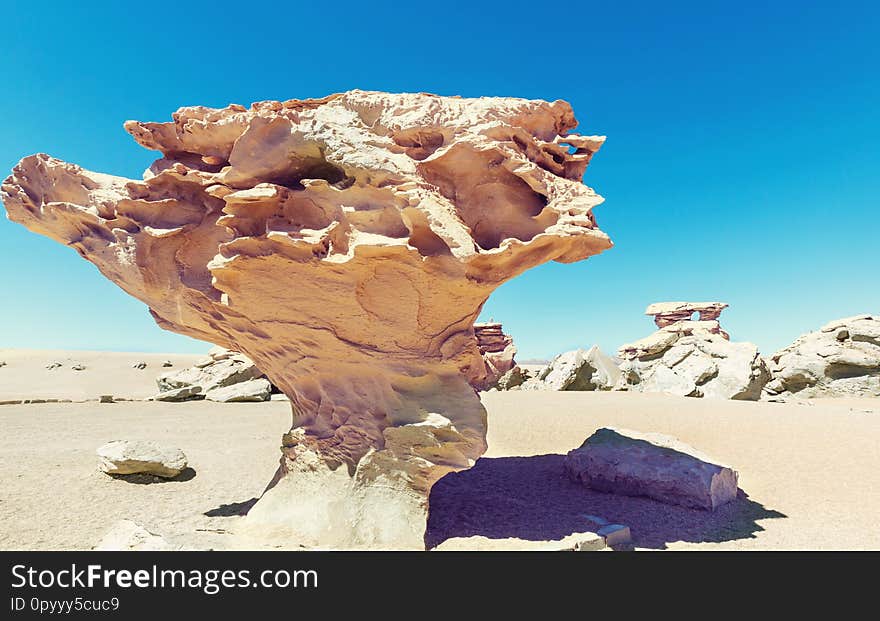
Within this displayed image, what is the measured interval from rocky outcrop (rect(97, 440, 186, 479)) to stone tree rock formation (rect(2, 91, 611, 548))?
9.86ft

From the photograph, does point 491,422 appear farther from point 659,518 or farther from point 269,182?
point 269,182

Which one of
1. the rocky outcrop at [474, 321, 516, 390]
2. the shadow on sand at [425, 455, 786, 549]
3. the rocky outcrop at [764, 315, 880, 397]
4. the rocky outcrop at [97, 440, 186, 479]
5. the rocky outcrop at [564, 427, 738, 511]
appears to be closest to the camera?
the shadow on sand at [425, 455, 786, 549]

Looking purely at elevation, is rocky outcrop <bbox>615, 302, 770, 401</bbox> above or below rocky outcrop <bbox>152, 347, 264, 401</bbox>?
below

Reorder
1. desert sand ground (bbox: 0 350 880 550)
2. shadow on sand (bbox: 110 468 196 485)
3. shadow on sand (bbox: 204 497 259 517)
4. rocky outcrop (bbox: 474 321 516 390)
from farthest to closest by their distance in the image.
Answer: rocky outcrop (bbox: 474 321 516 390), shadow on sand (bbox: 110 468 196 485), shadow on sand (bbox: 204 497 259 517), desert sand ground (bbox: 0 350 880 550)

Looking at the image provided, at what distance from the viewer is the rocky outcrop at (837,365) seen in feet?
64.7

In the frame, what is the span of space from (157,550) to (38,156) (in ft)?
18.0

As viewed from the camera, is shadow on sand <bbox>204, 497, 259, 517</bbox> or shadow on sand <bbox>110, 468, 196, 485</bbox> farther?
shadow on sand <bbox>110, 468, 196, 485</bbox>

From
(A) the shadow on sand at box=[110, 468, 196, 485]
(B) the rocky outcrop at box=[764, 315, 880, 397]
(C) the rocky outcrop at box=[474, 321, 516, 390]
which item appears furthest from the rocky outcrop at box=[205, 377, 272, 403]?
(B) the rocky outcrop at box=[764, 315, 880, 397]

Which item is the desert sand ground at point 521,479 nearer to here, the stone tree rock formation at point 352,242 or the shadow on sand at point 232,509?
the shadow on sand at point 232,509

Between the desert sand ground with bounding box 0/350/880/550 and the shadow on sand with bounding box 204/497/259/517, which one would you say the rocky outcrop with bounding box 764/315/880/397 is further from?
the shadow on sand with bounding box 204/497/259/517

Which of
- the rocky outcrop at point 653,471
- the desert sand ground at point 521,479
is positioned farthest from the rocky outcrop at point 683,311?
the rocky outcrop at point 653,471

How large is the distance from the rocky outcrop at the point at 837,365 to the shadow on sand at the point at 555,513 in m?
16.2

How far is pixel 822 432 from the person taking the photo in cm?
1111

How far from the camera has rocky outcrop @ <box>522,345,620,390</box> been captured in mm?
20562
